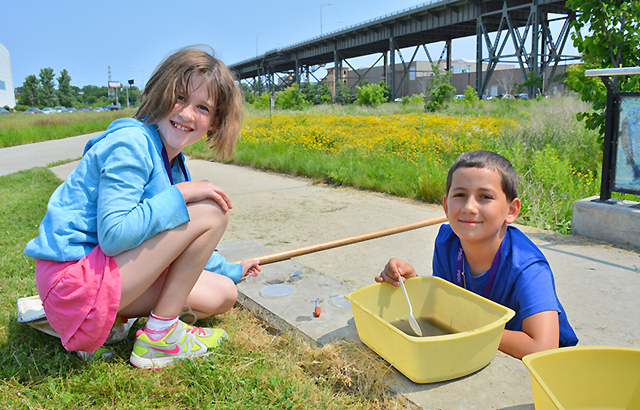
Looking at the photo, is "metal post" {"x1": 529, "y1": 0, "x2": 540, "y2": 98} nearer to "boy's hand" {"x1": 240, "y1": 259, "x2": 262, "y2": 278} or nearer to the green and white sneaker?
"boy's hand" {"x1": 240, "y1": 259, "x2": 262, "y2": 278}

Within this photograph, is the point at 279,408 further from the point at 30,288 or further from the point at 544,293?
the point at 30,288

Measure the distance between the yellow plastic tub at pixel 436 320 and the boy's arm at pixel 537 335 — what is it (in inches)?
3.7

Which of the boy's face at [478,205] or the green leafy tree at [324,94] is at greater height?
the green leafy tree at [324,94]

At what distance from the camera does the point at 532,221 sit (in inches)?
165

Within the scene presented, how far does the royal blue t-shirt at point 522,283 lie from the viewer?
1.64 metres

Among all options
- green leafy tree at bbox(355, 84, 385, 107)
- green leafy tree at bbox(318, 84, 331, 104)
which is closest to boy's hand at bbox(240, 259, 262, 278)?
green leafy tree at bbox(355, 84, 385, 107)

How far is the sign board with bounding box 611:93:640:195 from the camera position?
351cm

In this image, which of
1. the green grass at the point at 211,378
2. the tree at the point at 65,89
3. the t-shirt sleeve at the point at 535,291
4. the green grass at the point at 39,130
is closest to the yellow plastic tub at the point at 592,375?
the t-shirt sleeve at the point at 535,291

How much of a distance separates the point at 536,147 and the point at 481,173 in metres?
4.89

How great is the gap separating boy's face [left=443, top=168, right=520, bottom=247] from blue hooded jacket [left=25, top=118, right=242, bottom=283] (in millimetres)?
1045

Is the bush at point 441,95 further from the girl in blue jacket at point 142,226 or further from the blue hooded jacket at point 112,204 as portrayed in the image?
the blue hooded jacket at point 112,204

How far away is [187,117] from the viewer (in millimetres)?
1822

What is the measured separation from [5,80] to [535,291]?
3820 inches

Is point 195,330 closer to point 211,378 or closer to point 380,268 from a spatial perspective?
point 211,378
